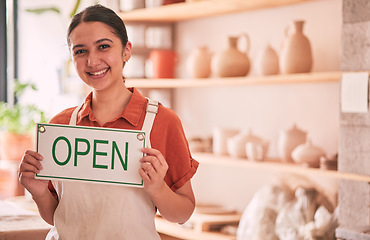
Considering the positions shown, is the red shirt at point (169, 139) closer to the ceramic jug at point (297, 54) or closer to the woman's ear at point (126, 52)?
the woman's ear at point (126, 52)

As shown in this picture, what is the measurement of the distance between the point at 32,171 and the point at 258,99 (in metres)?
2.23

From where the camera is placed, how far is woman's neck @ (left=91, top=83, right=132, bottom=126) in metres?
1.62

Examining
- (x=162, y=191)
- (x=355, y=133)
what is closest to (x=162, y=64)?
(x=355, y=133)

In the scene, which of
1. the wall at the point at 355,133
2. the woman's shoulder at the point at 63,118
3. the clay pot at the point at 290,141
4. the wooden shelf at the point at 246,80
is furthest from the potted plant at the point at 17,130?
the woman's shoulder at the point at 63,118

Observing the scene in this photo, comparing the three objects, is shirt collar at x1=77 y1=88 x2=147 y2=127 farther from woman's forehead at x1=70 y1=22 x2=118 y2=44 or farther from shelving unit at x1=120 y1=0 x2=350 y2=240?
shelving unit at x1=120 y1=0 x2=350 y2=240

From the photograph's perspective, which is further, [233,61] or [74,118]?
[233,61]

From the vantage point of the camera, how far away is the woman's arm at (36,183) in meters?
1.55

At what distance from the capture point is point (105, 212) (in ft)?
5.10

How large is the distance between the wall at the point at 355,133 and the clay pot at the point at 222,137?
88 cm

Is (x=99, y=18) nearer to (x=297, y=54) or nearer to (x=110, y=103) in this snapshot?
(x=110, y=103)

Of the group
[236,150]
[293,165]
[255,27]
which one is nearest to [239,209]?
[236,150]

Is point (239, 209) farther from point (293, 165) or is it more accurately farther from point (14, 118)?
point (14, 118)

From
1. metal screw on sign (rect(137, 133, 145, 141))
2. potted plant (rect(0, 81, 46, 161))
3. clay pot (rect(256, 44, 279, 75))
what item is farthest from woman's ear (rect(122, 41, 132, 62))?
potted plant (rect(0, 81, 46, 161))

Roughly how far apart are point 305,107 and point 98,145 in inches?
77.8
